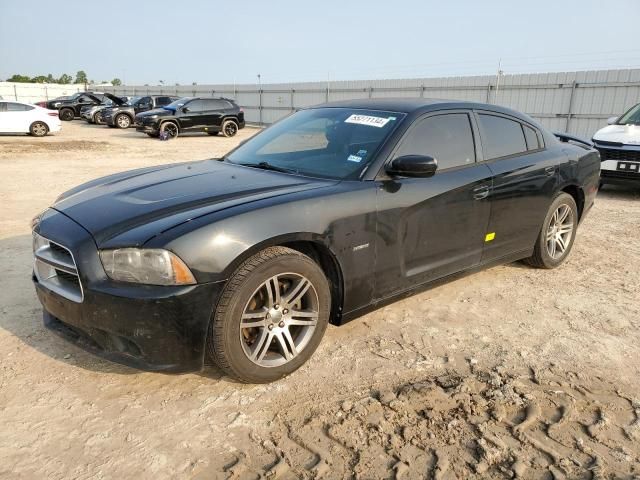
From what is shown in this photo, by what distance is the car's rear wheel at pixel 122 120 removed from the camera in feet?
78.6

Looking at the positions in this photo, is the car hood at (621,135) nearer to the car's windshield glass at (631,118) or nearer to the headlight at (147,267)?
the car's windshield glass at (631,118)

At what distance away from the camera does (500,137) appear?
4.20 metres

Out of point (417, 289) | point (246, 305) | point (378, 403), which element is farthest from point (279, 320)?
point (417, 289)

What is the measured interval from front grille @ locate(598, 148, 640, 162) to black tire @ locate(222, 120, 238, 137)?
615 inches

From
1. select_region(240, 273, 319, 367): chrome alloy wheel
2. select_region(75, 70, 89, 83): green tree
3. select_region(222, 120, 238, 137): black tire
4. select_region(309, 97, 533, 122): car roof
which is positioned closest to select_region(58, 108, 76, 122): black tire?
select_region(222, 120, 238, 137): black tire

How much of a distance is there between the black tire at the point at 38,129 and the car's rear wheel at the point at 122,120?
5055mm

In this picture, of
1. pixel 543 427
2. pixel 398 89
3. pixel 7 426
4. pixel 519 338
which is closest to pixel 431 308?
pixel 519 338

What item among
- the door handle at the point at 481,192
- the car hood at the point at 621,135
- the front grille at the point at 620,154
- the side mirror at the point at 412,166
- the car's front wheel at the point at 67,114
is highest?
the side mirror at the point at 412,166

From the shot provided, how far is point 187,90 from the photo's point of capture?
37.9m

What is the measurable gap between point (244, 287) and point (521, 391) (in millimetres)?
1651

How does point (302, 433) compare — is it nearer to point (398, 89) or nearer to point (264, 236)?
point (264, 236)

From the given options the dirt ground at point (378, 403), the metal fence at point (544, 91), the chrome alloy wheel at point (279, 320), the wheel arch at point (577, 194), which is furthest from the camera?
the metal fence at point (544, 91)

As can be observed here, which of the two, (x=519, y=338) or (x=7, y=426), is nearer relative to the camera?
(x=7, y=426)

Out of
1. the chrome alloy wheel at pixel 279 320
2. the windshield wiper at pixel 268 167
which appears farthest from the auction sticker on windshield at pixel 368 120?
the chrome alloy wheel at pixel 279 320
